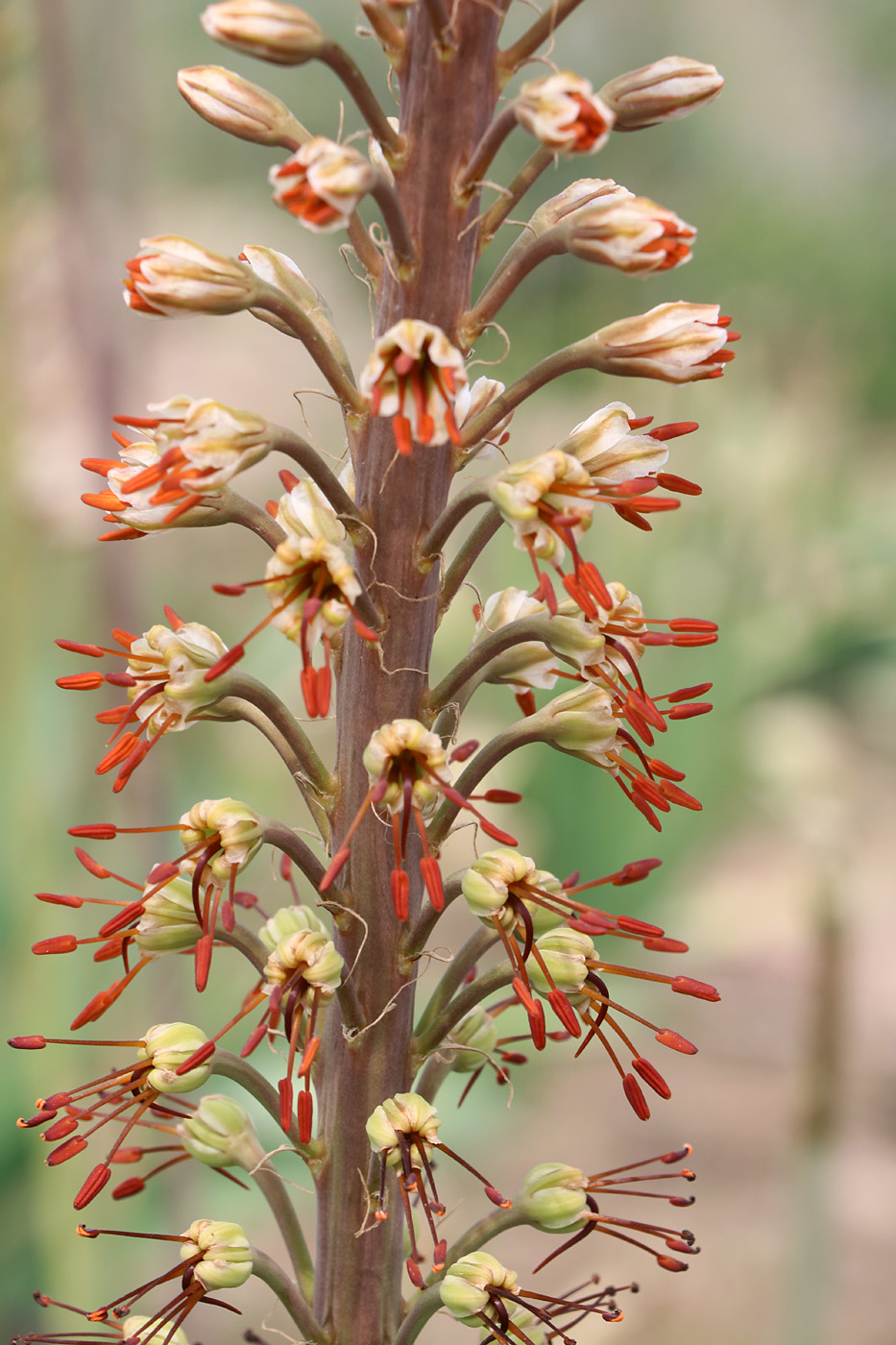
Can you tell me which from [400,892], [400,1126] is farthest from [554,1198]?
[400,892]

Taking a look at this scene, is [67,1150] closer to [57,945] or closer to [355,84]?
[57,945]

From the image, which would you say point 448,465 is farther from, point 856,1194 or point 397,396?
point 856,1194

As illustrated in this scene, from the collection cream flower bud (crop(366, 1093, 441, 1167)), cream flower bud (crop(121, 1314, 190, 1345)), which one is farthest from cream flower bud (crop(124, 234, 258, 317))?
cream flower bud (crop(121, 1314, 190, 1345))

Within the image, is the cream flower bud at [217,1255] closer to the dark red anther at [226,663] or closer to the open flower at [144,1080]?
the open flower at [144,1080]

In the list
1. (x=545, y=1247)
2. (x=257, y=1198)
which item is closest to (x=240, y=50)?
(x=257, y=1198)

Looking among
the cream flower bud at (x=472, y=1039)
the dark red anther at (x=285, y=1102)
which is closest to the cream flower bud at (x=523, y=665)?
the cream flower bud at (x=472, y=1039)

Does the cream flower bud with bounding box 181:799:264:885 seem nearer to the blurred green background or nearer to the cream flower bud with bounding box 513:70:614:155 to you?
the blurred green background
